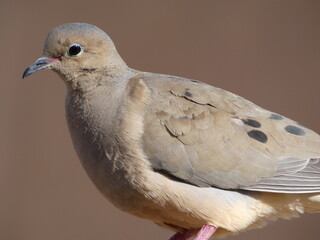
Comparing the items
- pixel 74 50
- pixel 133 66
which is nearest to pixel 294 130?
pixel 74 50

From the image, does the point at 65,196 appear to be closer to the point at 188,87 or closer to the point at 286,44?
the point at 286,44

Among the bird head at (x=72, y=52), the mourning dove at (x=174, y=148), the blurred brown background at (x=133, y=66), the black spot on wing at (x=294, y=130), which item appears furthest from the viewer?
the blurred brown background at (x=133, y=66)

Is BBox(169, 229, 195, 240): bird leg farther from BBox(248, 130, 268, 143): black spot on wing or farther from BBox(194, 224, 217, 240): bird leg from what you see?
BBox(248, 130, 268, 143): black spot on wing

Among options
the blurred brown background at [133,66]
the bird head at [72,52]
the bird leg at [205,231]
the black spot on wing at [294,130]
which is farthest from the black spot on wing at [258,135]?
the blurred brown background at [133,66]

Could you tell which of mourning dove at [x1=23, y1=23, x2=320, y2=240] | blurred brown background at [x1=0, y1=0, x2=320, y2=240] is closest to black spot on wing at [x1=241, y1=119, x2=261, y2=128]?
mourning dove at [x1=23, y1=23, x2=320, y2=240]

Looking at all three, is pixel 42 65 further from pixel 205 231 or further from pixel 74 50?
pixel 205 231

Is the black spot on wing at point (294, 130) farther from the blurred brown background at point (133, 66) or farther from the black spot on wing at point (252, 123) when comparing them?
the blurred brown background at point (133, 66)

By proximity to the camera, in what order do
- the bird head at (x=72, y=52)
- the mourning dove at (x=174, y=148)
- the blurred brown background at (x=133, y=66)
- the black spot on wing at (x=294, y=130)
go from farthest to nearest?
the blurred brown background at (x=133, y=66) < the black spot on wing at (x=294, y=130) < the bird head at (x=72, y=52) < the mourning dove at (x=174, y=148)
